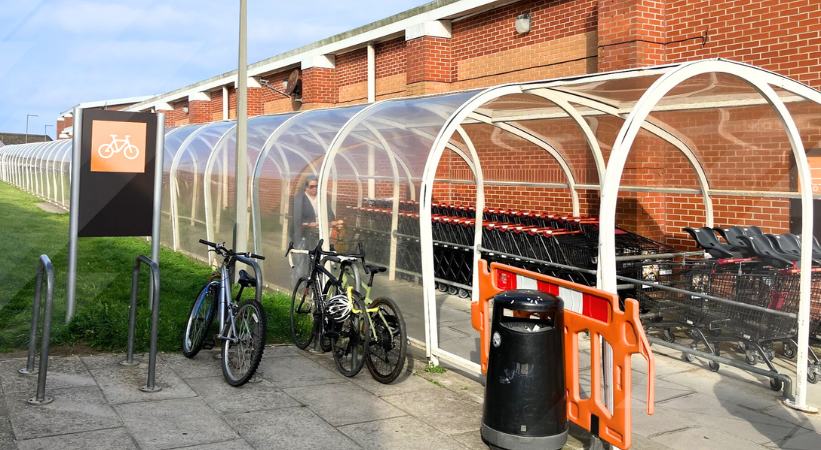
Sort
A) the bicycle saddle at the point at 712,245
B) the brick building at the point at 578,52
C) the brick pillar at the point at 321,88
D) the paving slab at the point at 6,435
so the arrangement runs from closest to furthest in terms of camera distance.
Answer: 1. the paving slab at the point at 6,435
2. the bicycle saddle at the point at 712,245
3. the brick building at the point at 578,52
4. the brick pillar at the point at 321,88

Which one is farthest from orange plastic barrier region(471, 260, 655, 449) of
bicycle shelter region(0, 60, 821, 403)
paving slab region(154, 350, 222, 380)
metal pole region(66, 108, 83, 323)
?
metal pole region(66, 108, 83, 323)

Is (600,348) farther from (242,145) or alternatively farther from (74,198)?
(242,145)

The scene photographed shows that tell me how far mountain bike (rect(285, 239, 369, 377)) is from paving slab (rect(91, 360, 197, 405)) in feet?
4.17

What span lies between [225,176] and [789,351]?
27.4 feet

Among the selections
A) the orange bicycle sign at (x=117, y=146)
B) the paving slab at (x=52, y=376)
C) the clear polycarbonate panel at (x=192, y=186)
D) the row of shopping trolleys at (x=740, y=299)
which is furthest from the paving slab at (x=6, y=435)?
the clear polycarbonate panel at (x=192, y=186)

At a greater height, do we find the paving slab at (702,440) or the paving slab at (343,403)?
the paving slab at (343,403)

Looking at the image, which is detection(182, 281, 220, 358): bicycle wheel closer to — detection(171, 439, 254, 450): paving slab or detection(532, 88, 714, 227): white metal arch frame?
detection(171, 439, 254, 450): paving slab

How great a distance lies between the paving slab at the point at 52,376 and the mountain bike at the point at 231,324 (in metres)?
0.92

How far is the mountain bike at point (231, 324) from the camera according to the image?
19.0ft

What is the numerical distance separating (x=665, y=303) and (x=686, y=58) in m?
3.70

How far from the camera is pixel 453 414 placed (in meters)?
5.50

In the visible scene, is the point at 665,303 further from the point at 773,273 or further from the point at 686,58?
the point at 686,58

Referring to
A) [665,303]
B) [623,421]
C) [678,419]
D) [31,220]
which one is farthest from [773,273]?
[31,220]

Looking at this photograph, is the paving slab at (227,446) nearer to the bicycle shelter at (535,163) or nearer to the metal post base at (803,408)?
the bicycle shelter at (535,163)
